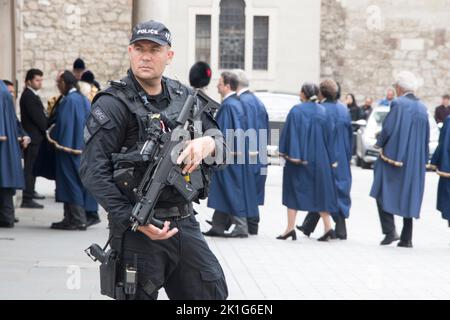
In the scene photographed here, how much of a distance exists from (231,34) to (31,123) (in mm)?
19903

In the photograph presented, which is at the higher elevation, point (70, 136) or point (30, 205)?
point (70, 136)

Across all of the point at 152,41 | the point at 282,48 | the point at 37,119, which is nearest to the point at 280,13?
the point at 282,48

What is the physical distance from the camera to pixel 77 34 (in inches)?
1296

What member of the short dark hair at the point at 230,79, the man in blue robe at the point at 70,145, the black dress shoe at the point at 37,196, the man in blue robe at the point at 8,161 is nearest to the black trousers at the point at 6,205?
the man in blue robe at the point at 8,161

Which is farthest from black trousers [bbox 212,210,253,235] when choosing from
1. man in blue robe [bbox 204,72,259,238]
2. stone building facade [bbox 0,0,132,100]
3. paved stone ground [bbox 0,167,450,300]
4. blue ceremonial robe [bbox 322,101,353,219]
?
stone building facade [bbox 0,0,132,100]

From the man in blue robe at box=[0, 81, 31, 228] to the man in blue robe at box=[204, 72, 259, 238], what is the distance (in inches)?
84.5

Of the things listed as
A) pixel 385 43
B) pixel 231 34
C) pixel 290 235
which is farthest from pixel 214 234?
pixel 385 43

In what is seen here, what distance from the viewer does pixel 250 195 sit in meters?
13.0

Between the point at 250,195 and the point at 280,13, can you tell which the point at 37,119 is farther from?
the point at 280,13

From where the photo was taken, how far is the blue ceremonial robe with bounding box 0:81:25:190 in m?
12.6

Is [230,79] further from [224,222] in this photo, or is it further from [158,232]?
[158,232]

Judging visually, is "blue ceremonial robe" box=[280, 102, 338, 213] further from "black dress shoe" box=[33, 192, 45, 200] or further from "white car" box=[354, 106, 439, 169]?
"white car" box=[354, 106, 439, 169]
